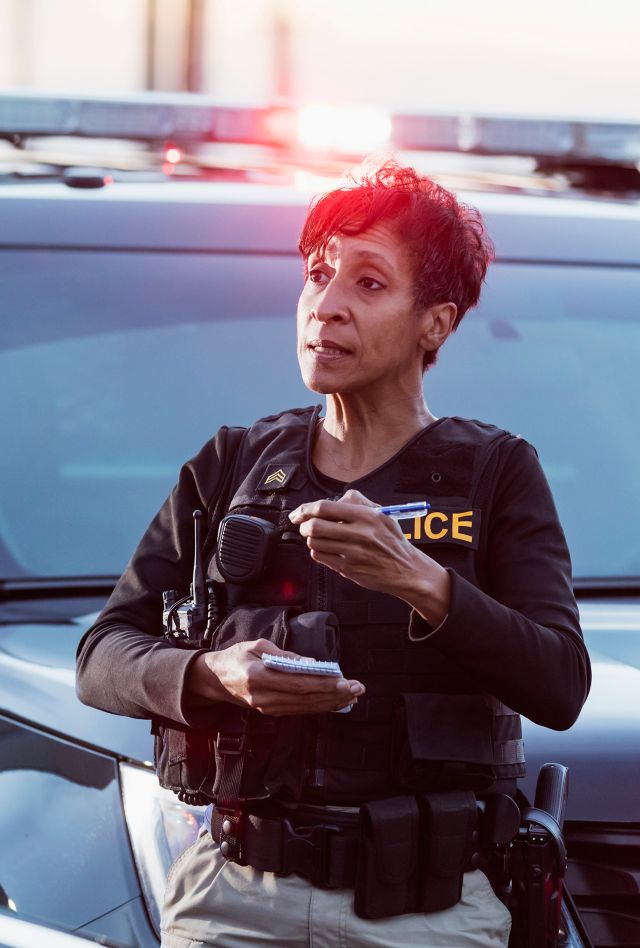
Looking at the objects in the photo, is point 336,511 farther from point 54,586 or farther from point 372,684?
point 54,586

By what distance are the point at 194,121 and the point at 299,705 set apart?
3.01 m

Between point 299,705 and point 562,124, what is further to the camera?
point 562,124

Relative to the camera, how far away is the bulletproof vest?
6.93 feet

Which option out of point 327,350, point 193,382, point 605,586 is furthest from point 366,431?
point 193,382

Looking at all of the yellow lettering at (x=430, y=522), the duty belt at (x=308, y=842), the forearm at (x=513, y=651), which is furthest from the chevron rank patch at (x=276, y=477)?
the duty belt at (x=308, y=842)

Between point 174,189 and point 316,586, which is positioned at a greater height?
point 174,189

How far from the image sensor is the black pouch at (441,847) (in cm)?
207

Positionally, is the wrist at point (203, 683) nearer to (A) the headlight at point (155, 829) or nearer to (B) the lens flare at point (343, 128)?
(A) the headlight at point (155, 829)

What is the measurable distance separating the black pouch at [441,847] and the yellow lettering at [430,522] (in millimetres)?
350

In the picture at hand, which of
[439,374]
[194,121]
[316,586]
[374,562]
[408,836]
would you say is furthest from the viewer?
[194,121]

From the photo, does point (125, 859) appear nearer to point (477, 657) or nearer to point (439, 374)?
point (477, 657)

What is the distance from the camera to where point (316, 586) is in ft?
7.21

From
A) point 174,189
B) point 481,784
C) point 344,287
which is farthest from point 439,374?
point 481,784

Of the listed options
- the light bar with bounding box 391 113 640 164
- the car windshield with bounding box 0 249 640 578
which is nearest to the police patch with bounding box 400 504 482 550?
the car windshield with bounding box 0 249 640 578
